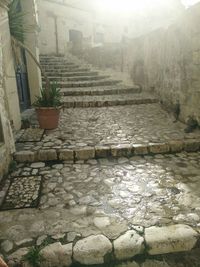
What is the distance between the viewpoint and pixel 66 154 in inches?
125

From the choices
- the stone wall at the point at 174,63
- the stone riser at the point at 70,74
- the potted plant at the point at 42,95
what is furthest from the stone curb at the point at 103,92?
the potted plant at the point at 42,95

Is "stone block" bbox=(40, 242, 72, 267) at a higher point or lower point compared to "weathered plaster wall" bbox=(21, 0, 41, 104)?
lower

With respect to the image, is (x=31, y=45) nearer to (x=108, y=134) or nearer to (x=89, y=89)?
(x=89, y=89)

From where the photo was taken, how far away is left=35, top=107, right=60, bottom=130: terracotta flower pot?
393 centimetres

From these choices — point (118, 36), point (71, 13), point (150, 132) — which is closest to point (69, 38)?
point (71, 13)

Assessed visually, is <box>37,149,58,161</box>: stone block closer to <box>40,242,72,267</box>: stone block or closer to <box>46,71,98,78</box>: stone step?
<box>40,242,72,267</box>: stone block

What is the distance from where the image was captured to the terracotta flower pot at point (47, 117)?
3931mm

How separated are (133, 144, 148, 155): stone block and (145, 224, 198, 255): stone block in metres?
1.51

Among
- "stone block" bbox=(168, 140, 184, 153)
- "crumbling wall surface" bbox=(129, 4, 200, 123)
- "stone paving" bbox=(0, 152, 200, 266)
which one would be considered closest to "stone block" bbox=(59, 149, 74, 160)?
"stone paving" bbox=(0, 152, 200, 266)

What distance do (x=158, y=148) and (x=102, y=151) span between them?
79cm

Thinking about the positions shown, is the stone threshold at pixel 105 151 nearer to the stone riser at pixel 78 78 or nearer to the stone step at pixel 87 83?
the stone step at pixel 87 83

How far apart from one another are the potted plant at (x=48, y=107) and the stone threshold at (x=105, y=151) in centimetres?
87

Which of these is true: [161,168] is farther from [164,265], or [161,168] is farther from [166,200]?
[164,265]

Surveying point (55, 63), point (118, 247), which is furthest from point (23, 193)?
point (55, 63)
